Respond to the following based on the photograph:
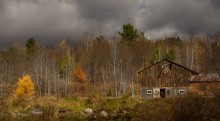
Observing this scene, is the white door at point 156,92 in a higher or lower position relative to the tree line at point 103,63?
lower

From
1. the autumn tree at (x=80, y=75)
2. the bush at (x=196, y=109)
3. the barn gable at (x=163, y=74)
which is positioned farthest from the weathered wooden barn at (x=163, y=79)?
the bush at (x=196, y=109)

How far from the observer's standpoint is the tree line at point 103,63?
7588 cm

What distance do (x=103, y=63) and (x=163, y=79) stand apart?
32.3 m

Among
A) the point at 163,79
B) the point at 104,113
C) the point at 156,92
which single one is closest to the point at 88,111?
the point at 104,113

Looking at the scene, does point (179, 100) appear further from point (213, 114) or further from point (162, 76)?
point (162, 76)

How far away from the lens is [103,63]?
90.1 meters

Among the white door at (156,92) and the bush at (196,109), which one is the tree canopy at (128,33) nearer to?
the white door at (156,92)

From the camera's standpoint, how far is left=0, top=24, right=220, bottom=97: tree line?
2987 inches

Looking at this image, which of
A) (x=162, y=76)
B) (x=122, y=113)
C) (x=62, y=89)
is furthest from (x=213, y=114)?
(x=62, y=89)

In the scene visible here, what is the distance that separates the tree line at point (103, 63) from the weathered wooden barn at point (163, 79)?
37.1 feet

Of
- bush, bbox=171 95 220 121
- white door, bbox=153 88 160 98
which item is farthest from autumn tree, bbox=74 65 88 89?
bush, bbox=171 95 220 121

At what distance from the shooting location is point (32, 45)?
325 feet

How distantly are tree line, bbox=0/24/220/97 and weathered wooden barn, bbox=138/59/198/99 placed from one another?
445 inches

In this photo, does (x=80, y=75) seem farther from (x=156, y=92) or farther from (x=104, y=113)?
(x=104, y=113)
